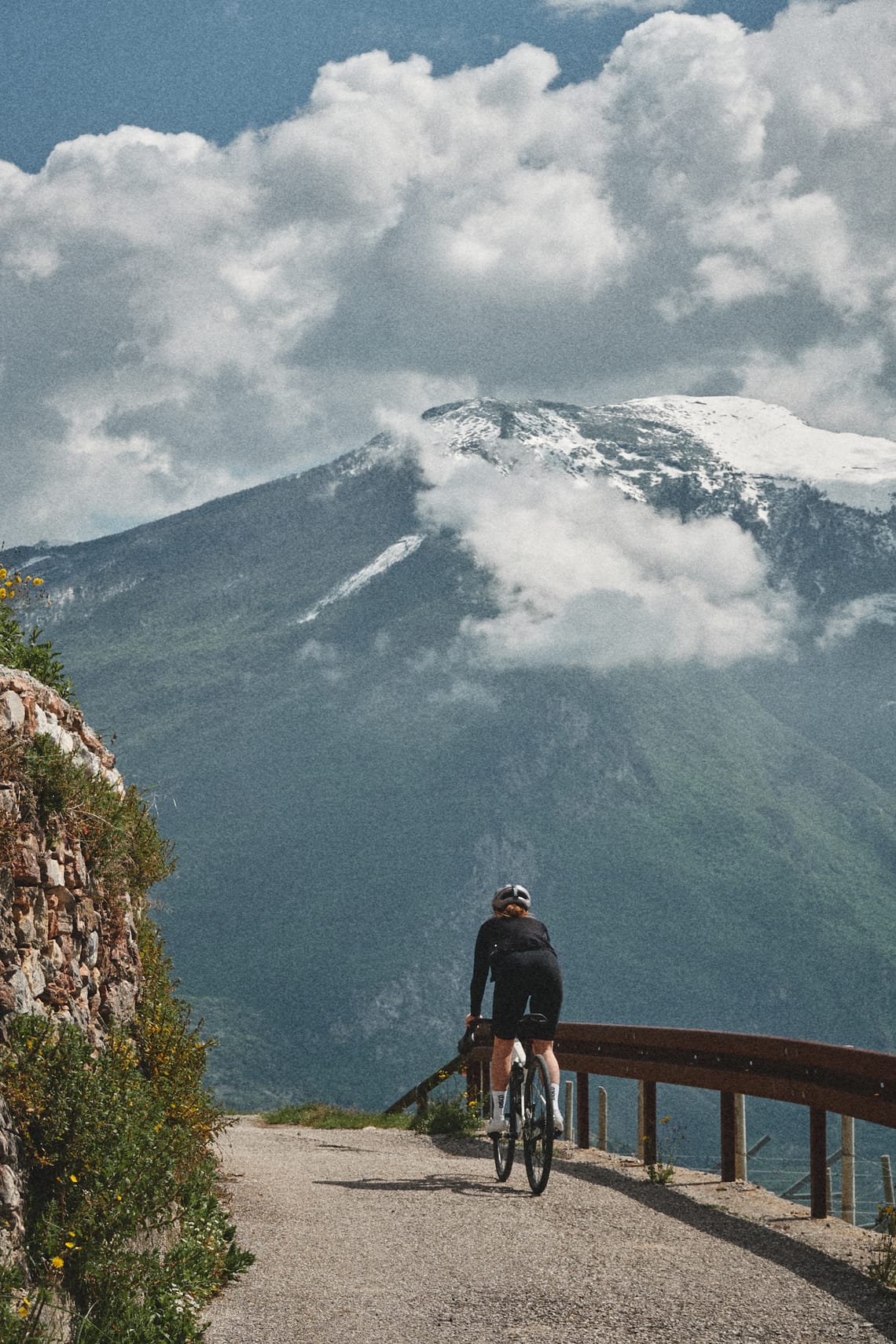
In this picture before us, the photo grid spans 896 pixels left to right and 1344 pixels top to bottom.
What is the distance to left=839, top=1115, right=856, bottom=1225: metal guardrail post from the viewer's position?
8930mm

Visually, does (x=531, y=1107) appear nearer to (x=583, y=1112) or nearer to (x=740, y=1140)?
(x=740, y=1140)

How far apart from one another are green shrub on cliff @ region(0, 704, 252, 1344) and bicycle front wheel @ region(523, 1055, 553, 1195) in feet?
8.35

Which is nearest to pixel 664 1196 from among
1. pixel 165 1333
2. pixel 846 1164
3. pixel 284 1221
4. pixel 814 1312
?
pixel 846 1164

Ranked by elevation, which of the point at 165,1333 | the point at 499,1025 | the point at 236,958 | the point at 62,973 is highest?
the point at 62,973

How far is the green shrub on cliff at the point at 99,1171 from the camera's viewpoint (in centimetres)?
617

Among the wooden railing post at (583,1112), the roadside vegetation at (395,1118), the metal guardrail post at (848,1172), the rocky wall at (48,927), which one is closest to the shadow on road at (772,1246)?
the metal guardrail post at (848,1172)

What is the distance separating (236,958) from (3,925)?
198 m

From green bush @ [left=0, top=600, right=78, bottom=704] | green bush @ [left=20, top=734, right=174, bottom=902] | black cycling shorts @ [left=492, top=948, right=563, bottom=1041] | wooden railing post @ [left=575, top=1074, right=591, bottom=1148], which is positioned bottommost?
wooden railing post @ [left=575, top=1074, right=591, bottom=1148]

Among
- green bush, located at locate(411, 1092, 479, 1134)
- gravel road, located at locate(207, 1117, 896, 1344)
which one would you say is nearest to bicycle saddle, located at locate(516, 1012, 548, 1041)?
gravel road, located at locate(207, 1117, 896, 1344)

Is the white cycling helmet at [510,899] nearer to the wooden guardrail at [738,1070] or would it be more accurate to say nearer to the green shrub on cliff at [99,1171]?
the wooden guardrail at [738,1070]

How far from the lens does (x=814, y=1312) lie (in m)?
6.77

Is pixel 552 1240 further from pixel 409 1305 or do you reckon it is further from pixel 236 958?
pixel 236 958

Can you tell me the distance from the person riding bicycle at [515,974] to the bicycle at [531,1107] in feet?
0.22

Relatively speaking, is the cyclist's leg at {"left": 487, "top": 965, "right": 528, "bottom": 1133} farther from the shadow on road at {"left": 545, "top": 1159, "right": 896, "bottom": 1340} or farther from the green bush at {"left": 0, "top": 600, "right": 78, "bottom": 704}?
the green bush at {"left": 0, "top": 600, "right": 78, "bottom": 704}
